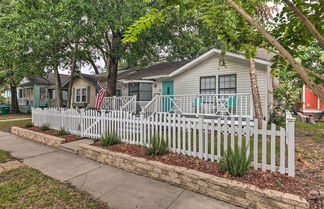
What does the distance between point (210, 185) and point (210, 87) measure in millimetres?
7844

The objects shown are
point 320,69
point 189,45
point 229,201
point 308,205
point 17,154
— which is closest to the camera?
point 308,205

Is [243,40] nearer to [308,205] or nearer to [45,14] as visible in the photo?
[308,205]

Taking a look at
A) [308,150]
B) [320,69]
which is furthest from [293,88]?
[308,150]

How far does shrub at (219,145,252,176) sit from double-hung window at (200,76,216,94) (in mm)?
7041

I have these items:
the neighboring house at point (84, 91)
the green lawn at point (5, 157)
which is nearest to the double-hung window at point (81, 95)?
the neighboring house at point (84, 91)

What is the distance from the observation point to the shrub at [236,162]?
326 centimetres

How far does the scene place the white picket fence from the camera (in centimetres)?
338

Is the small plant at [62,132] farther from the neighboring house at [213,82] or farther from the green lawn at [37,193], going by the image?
the neighboring house at [213,82]

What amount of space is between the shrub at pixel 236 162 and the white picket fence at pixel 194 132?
0.24m

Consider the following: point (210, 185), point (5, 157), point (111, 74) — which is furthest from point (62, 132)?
point (210, 185)

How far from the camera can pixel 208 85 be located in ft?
34.2

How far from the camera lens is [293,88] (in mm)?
9148

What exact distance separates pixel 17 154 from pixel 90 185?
151 inches

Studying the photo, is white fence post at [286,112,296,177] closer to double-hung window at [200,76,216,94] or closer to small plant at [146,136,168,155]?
small plant at [146,136,168,155]
